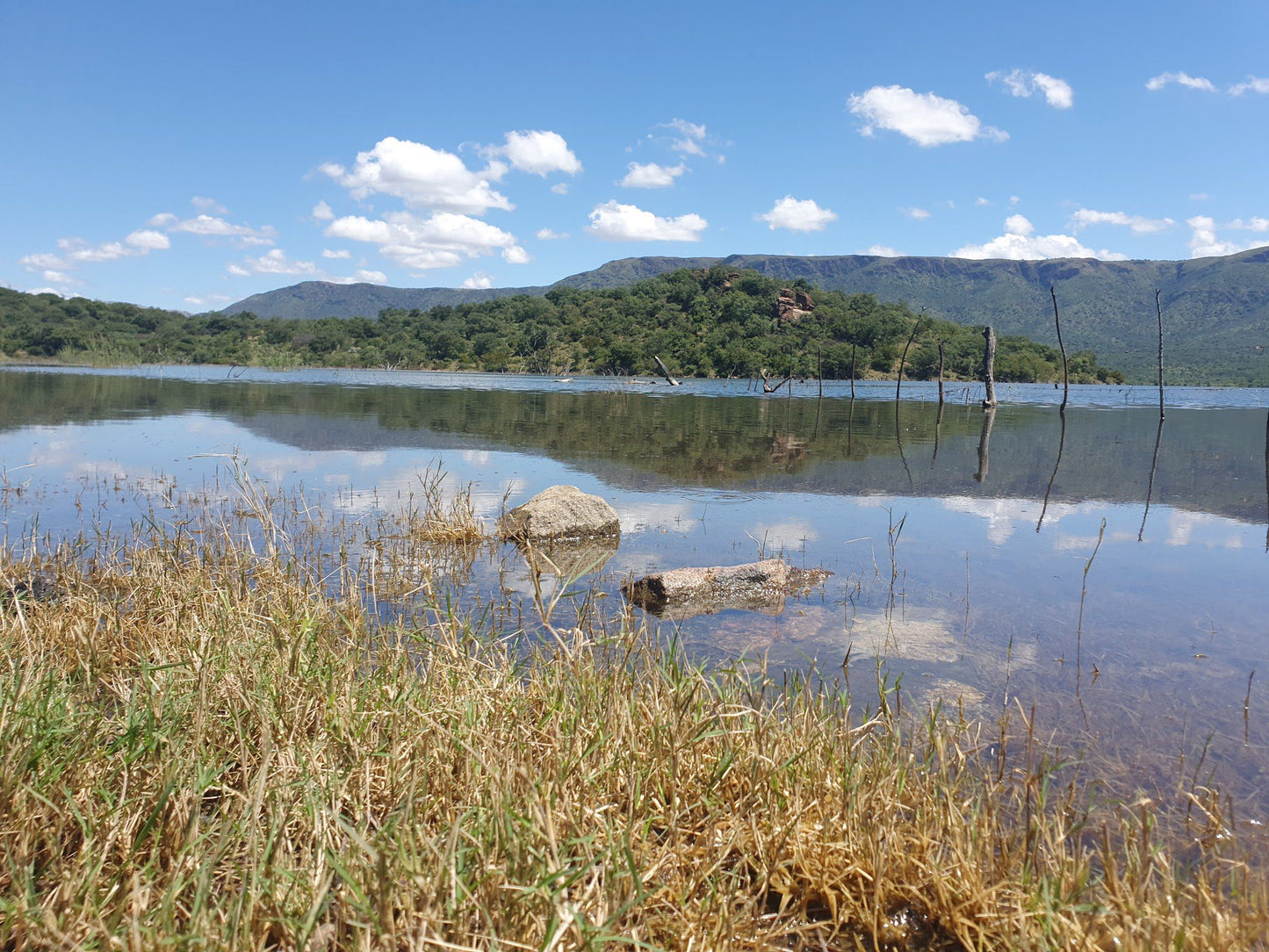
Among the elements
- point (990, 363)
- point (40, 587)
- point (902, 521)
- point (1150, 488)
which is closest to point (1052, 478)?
point (1150, 488)

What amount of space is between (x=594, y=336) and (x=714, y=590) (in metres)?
103

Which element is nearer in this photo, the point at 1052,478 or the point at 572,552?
the point at 572,552

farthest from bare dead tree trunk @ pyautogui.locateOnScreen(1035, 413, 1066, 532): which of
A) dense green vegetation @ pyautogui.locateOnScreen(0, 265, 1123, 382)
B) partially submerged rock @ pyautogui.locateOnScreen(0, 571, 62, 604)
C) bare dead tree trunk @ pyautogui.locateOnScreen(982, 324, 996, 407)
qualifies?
dense green vegetation @ pyautogui.locateOnScreen(0, 265, 1123, 382)

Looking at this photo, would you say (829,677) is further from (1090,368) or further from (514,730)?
(1090,368)

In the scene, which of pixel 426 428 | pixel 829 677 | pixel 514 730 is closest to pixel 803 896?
pixel 514 730

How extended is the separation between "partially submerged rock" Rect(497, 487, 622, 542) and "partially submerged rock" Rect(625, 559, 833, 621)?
2.73 m

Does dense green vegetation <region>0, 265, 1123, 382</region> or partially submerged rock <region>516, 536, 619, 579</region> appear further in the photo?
dense green vegetation <region>0, 265, 1123, 382</region>

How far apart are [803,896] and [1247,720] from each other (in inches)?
171

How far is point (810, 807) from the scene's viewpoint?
3.21 m

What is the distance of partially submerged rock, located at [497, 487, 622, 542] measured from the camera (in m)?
10.1

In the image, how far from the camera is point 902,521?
865 centimetres

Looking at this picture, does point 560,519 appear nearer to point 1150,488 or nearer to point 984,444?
point 1150,488

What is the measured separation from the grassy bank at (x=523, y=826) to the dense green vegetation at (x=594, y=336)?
8398 centimetres

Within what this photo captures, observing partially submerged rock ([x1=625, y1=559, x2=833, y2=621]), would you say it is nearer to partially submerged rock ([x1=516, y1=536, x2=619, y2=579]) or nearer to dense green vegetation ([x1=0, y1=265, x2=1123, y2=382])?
partially submerged rock ([x1=516, y1=536, x2=619, y2=579])
